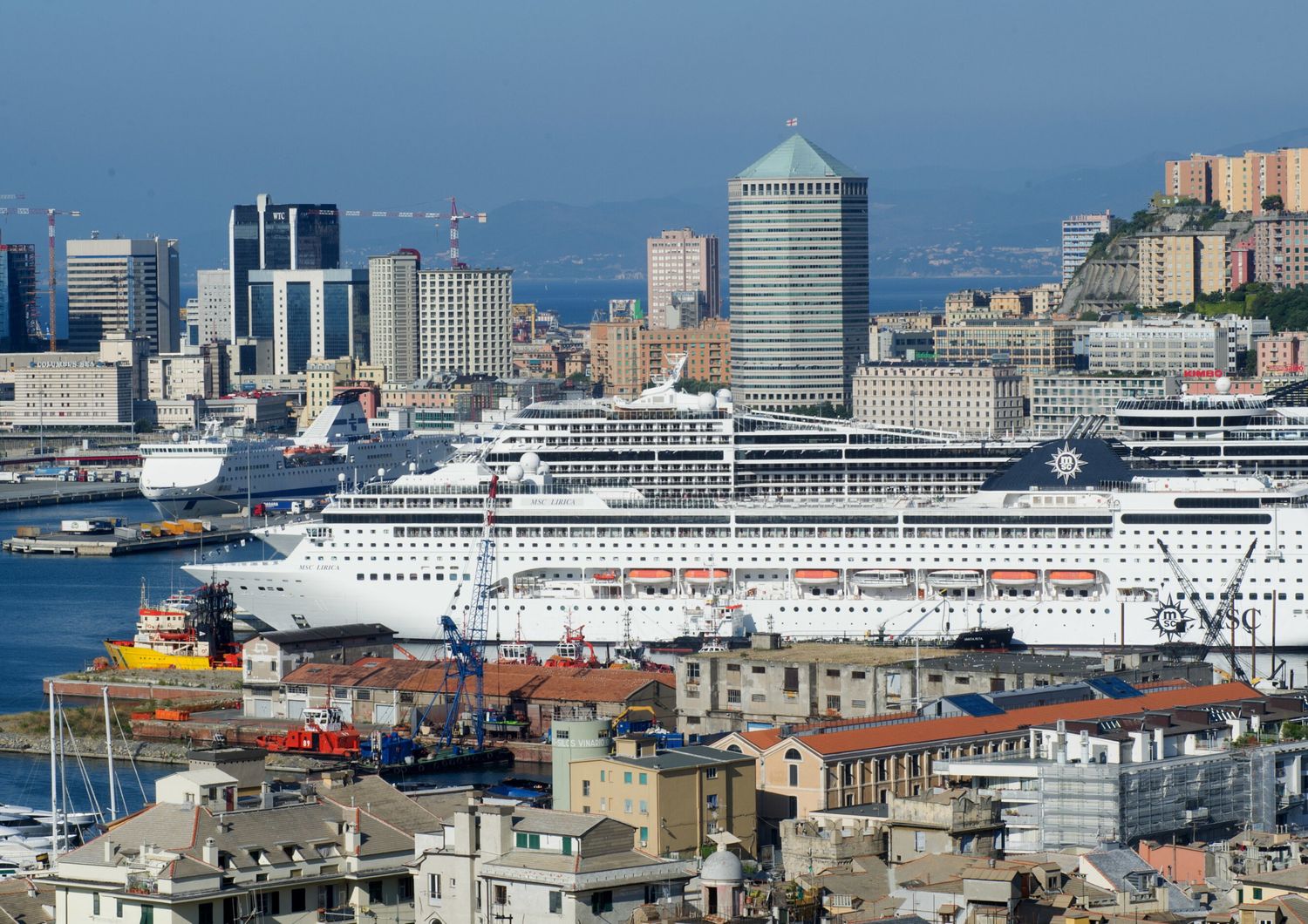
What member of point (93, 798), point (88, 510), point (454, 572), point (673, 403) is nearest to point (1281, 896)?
point (93, 798)

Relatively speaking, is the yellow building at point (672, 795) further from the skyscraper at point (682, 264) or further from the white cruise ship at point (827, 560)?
the skyscraper at point (682, 264)

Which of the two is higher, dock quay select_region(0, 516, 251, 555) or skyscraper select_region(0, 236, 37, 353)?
skyscraper select_region(0, 236, 37, 353)

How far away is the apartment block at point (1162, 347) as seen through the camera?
89.1 meters

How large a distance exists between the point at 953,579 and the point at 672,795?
70.1 ft

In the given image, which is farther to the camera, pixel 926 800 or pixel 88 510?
pixel 88 510

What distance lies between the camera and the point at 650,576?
153ft

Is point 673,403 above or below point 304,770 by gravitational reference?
above

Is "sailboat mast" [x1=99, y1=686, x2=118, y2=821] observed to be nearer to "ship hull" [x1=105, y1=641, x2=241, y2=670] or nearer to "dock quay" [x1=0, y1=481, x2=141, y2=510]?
"ship hull" [x1=105, y1=641, x2=241, y2=670]

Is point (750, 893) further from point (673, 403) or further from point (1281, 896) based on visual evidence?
point (673, 403)

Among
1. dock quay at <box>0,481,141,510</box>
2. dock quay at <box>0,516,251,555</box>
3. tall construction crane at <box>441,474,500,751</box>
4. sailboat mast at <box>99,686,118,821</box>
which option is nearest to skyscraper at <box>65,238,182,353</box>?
dock quay at <box>0,481,141,510</box>

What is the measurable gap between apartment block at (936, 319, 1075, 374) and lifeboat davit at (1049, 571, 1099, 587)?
52.0 metres

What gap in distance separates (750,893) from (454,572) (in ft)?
88.4

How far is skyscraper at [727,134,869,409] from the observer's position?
109 m

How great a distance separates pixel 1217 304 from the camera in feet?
324
